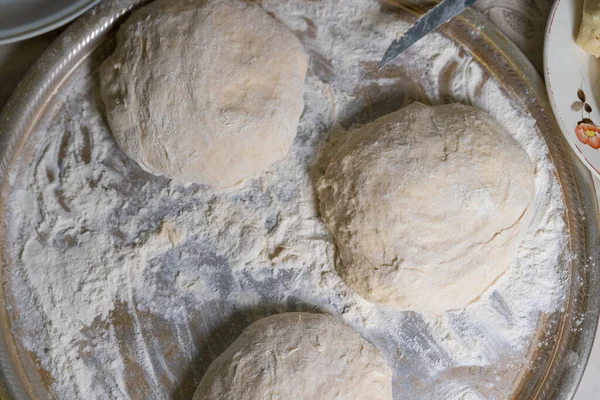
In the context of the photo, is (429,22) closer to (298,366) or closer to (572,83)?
(572,83)

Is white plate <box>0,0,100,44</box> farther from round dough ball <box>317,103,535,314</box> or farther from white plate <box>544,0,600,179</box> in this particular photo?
white plate <box>544,0,600,179</box>

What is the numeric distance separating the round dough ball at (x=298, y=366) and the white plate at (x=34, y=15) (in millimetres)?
886

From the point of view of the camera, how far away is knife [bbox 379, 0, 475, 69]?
51.4 inches

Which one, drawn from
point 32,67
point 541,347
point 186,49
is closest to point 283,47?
point 186,49

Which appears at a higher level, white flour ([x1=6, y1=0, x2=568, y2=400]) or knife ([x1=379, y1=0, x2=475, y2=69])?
knife ([x1=379, y1=0, x2=475, y2=69])

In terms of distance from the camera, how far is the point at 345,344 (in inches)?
47.4

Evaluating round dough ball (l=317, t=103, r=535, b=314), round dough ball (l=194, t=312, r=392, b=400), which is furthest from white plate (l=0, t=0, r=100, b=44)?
round dough ball (l=194, t=312, r=392, b=400)

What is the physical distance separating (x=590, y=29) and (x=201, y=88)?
978mm

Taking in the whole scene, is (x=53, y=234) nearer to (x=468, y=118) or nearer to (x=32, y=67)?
(x=32, y=67)

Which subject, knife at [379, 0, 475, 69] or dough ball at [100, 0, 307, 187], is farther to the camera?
knife at [379, 0, 475, 69]

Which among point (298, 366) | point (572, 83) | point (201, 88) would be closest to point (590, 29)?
point (572, 83)

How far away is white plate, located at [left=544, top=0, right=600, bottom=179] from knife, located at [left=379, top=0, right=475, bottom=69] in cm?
24

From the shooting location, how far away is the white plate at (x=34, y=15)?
4.16 ft

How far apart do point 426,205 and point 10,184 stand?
101cm
